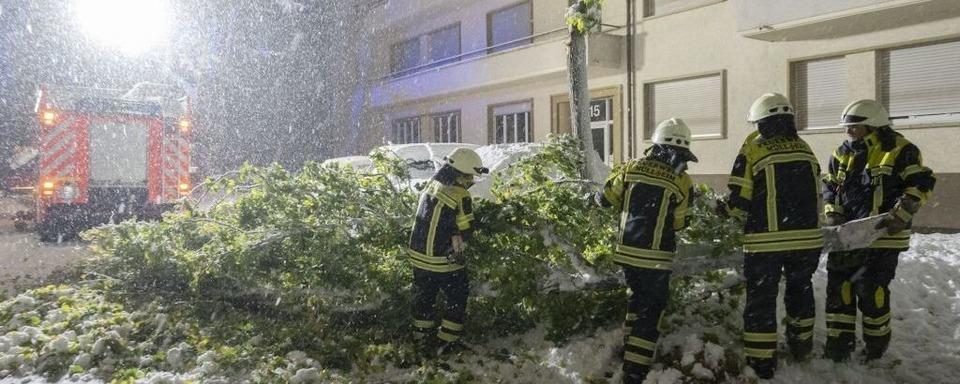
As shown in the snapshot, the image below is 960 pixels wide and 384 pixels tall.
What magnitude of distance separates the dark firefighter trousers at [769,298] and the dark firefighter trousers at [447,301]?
192cm

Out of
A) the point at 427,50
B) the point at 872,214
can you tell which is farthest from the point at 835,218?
the point at 427,50

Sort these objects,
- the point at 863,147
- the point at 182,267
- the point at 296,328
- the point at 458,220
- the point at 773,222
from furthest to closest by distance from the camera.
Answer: the point at 182,267
the point at 296,328
the point at 458,220
the point at 863,147
the point at 773,222

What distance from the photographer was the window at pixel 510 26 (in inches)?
715

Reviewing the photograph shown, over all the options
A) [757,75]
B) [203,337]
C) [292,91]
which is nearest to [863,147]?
[203,337]

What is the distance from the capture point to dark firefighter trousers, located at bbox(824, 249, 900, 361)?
4.48m

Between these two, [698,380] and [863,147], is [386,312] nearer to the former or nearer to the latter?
[698,380]

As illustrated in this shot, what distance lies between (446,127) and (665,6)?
879 centimetres

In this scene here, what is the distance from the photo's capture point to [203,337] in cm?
563

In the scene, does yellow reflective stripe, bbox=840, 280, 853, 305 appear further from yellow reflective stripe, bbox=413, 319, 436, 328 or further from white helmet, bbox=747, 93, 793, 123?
yellow reflective stripe, bbox=413, 319, 436, 328

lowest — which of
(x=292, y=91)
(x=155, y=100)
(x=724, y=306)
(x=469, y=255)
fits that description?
(x=724, y=306)

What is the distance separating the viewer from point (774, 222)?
13.8 ft

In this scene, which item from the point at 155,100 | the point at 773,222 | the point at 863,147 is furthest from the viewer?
the point at 155,100

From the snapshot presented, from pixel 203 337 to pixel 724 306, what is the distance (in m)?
3.94

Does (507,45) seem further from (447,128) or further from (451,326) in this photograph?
(451,326)
